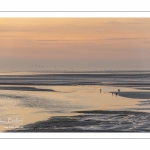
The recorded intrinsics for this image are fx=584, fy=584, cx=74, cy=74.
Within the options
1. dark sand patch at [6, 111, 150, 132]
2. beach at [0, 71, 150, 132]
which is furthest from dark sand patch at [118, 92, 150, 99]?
dark sand patch at [6, 111, 150, 132]

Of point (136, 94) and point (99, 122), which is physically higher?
point (136, 94)

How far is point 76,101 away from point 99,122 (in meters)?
0.37

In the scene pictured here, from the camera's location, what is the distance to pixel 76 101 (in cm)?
679

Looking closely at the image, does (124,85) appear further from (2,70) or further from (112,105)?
(2,70)

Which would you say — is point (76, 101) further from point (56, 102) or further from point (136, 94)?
point (136, 94)

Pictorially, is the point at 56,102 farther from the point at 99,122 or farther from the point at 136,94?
the point at 136,94

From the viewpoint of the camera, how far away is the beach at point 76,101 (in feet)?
22.3

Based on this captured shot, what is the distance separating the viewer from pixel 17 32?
22.3 ft

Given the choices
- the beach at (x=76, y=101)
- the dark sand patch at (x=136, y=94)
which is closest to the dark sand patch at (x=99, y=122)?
the beach at (x=76, y=101)

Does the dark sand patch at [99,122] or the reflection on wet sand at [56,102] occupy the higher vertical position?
the reflection on wet sand at [56,102]

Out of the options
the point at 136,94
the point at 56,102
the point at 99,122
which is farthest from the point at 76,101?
the point at 136,94

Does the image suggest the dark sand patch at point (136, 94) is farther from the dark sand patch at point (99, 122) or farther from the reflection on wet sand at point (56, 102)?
the dark sand patch at point (99, 122)
